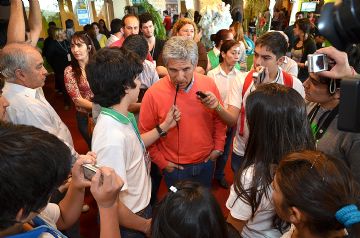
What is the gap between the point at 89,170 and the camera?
3.83 feet

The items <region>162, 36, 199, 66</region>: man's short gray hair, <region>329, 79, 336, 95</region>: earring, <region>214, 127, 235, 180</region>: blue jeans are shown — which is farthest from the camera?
<region>214, 127, 235, 180</region>: blue jeans

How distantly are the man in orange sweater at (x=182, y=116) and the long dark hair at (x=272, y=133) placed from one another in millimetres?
635

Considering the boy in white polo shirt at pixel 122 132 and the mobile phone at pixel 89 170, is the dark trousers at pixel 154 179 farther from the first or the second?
the mobile phone at pixel 89 170

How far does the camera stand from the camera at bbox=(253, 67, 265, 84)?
221cm

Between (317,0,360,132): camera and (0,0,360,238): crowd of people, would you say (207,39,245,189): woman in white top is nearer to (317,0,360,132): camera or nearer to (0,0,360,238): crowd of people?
(0,0,360,238): crowd of people

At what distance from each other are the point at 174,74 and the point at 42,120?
819 mm

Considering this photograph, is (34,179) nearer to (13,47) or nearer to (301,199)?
(301,199)

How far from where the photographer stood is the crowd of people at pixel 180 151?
35.8 inches

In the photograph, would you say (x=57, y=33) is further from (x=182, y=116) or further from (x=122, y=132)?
(x=122, y=132)

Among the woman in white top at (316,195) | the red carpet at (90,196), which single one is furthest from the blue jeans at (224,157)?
the woman in white top at (316,195)

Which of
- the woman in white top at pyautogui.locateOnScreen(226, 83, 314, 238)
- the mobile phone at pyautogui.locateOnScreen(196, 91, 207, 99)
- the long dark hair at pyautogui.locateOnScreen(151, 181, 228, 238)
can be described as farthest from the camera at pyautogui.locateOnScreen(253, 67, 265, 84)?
the long dark hair at pyautogui.locateOnScreen(151, 181, 228, 238)

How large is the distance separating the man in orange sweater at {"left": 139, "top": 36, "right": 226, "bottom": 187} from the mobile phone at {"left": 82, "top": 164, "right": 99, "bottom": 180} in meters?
0.76

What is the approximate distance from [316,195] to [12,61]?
70.6 inches

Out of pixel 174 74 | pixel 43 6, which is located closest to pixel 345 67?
pixel 174 74
